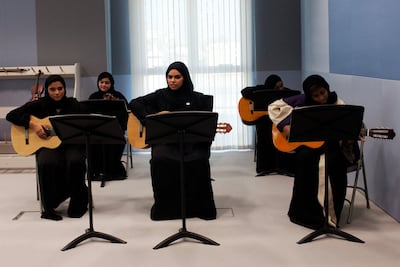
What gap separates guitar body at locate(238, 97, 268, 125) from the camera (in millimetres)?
5543

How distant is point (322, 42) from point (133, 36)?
2.59m

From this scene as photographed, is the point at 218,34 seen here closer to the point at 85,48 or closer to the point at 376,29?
the point at 85,48

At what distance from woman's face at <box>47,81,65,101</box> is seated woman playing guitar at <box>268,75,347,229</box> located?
71.6 inches

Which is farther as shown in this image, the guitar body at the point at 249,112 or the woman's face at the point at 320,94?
the guitar body at the point at 249,112

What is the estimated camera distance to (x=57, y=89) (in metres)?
4.26

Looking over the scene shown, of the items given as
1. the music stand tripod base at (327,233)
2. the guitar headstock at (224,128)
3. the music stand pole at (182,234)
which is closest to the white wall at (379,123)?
the music stand tripod base at (327,233)

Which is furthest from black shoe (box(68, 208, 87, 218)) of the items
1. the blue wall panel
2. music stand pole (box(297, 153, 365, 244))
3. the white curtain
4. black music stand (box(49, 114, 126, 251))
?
the white curtain

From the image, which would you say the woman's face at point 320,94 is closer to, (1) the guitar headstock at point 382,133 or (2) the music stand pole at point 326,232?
(1) the guitar headstock at point 382,133

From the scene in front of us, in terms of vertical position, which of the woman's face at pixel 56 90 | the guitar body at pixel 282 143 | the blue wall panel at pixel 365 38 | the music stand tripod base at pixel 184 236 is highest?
the blue wall panel at pixel 365 38

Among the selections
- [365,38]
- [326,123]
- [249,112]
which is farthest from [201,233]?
[249,112]

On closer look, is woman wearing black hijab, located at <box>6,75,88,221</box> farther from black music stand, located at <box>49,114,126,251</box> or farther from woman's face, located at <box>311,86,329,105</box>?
woman's face, located at <box>311,86,329,105</box>

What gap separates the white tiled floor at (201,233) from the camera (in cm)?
314

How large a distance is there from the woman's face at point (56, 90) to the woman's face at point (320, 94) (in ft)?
6.56

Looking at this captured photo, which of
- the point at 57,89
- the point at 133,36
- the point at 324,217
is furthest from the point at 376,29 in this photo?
the point at 133,36
